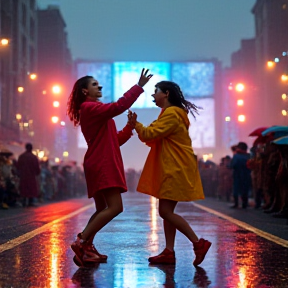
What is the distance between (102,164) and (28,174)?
1507cm

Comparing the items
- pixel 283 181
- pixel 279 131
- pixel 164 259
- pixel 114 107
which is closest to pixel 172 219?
pixel 164 259

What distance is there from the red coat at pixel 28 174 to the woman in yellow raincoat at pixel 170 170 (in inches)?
576

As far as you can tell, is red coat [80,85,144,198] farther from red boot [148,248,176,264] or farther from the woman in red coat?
red boot [148,248,176,264]

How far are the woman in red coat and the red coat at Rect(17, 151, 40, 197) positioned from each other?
14641 millimetres

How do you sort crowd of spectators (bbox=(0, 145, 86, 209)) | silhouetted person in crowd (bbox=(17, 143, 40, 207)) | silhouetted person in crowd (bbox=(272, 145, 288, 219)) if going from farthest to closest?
silhouetted person in crowd (bbox=(17, 143, 40, 207)) → crowd of spectators (bbox=(0, 145, 86, 209)) → silhouetted person in crowd (bbox=(272, 145, 288, 219))

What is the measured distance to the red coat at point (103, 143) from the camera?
589 centimetres

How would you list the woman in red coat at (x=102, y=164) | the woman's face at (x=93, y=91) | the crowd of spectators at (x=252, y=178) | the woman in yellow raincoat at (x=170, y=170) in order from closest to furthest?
the woman in red coat at (x=102, y=164) < the woman in yellow raincoat at (x=170, y=170) < the woman's face at (x=93, y=91) < the crowd of spectators at (x=252, y=178)

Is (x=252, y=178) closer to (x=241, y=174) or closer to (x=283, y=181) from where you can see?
(x=241, y=174)

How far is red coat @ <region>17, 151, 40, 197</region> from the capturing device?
67.5 ft

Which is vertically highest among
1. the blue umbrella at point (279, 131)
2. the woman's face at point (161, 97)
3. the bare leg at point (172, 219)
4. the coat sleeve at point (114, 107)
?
the blue umbrella at point (279, 131)

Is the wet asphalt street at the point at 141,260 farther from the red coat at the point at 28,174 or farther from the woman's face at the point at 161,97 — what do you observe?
the red coat at the point at 28,174

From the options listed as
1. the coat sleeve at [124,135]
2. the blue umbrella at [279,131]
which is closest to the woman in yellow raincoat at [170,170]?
the coat sleeve at [124,135]

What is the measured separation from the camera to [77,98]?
20.9 ft

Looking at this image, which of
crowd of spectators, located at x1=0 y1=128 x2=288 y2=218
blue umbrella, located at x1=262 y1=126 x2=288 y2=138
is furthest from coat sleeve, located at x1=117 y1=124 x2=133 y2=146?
blue umbrella, located at x1=262 y1=126 x2=288 y2=138
